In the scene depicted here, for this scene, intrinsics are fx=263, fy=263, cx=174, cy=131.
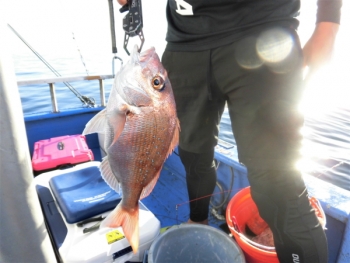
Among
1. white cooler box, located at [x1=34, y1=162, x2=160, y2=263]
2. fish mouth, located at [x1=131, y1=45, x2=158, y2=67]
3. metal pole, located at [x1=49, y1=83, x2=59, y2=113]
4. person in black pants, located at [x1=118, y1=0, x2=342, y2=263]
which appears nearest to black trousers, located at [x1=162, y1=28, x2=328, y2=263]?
person in black pants, located at [x1=118, y1=0, x2=342, y2=263]

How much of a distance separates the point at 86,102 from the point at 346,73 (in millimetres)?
11066

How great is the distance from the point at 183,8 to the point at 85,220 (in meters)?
1.45

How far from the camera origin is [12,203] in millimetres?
981

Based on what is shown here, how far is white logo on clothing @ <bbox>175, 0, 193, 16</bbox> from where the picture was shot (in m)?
1.42

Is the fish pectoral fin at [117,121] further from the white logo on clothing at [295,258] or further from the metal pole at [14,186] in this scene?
the white logo on clothing at [295,258]

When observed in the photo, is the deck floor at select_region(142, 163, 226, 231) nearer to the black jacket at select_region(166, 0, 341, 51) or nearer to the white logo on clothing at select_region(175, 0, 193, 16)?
the black jacket at select_region(166, 0, 341, 51)

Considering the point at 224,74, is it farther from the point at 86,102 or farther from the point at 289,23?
the point at 86,102

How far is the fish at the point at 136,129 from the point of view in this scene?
3.48 ft

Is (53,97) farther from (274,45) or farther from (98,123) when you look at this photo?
(274,45)

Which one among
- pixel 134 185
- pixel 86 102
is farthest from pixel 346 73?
pixel 134 185

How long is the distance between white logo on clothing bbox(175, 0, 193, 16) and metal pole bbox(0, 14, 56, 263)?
0.88 meters

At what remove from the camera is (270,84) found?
49.3 inches

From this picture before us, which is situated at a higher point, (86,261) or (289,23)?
(289,23)

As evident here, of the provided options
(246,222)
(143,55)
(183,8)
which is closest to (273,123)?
(143,55)
